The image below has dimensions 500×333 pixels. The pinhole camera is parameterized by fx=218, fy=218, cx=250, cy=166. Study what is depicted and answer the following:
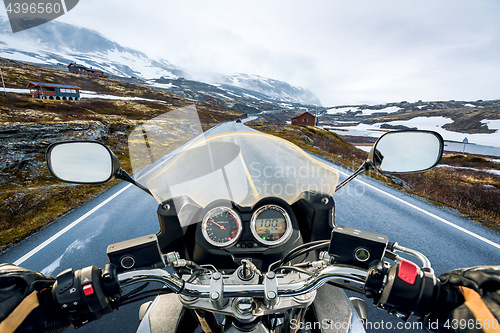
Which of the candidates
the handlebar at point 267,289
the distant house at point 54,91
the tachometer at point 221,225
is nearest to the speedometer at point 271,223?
the tachometer at point 221,225

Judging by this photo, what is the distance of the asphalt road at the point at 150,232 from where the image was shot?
11.4 feet

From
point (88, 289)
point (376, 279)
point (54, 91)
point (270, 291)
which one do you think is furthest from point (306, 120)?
point (88, 289)

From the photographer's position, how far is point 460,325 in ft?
2.78

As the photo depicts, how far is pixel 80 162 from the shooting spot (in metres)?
1.68

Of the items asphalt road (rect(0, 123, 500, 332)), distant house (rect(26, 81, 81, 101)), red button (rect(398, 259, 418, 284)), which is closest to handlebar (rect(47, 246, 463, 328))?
red button (rect(398, 259, 418, 284))

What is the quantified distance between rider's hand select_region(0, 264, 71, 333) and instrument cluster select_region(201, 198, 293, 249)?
0.89 meters

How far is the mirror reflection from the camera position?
162cm

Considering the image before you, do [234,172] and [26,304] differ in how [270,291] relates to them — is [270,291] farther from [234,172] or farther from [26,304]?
[234,172]

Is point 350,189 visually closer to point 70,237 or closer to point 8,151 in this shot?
point 70,237

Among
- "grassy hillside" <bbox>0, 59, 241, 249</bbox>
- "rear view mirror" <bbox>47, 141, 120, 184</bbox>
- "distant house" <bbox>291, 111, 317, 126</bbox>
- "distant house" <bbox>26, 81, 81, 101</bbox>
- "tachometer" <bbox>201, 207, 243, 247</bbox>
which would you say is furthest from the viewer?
"distant house" <bbox>291, 111, 317, 126</bbox>

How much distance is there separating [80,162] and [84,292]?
3.45 ft

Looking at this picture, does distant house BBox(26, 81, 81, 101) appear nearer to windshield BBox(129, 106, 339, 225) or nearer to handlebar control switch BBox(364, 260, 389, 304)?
windshield BBox(129, 106, 339, 225)

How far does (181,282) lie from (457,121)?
10641cm

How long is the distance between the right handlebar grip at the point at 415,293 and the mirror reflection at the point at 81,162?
186cm
